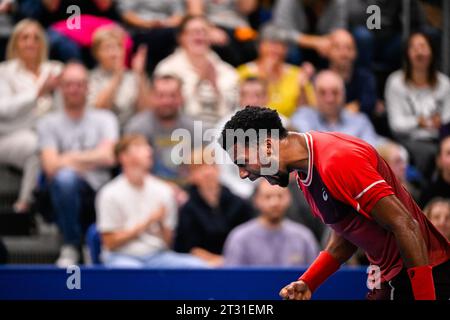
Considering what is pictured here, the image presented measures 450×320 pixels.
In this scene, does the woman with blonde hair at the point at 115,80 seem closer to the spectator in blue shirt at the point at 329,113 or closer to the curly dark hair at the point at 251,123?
the spectator in blue shirt at the point at 329,113

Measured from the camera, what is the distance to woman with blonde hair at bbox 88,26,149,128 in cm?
867

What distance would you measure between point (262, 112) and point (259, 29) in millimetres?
5255

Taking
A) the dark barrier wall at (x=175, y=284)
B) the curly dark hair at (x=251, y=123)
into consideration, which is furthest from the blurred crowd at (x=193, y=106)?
the curly dark hair at (x=251, y=123)

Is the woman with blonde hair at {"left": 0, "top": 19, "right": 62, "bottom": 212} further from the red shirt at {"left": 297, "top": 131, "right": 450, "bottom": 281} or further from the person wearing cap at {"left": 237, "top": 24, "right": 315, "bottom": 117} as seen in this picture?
the red shirt at {"left": 297, "top": 131, "right": 450, "bottom": 281}

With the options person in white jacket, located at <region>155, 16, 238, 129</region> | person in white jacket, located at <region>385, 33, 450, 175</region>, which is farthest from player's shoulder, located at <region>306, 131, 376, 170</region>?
person in white jacket, located at <region>385, 33, 450, 175</region>

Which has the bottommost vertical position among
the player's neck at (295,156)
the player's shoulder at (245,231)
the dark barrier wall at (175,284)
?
the dark barrier wall at (175,284)

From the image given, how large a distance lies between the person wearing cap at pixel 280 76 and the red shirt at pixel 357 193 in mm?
3837

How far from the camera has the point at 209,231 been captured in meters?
7.89

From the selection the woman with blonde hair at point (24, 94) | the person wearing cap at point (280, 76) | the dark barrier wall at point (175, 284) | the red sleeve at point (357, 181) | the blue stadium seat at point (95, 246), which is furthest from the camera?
the person wearing cap at point (280, 76)

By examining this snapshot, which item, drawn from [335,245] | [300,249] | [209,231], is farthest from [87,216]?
[335,245]

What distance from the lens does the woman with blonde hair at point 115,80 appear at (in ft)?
28.5

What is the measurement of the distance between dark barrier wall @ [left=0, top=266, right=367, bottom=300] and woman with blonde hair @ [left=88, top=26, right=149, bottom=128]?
1.98m

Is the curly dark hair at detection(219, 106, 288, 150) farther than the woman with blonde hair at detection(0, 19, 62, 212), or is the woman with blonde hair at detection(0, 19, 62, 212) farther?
the woman with blonde hair at detection(0, 19, 62, 212)

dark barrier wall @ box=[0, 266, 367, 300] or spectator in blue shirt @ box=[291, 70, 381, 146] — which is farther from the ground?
spectator in blue shirt @ box=[291, 70, 381, 146]
